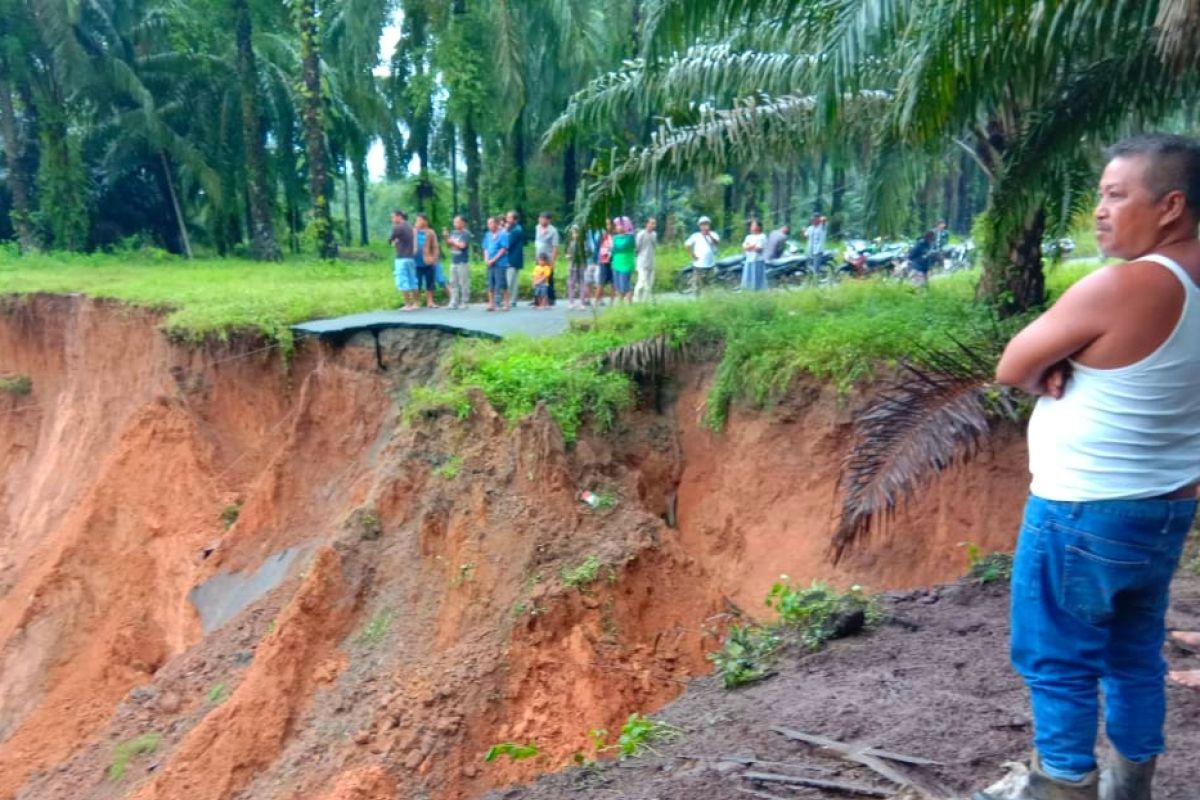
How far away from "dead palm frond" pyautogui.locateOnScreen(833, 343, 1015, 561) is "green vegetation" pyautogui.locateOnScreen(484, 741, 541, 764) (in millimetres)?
2721

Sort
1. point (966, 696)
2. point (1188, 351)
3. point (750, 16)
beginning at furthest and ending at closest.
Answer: point (750, 16) → point (966, 696) → point (1188, 351)

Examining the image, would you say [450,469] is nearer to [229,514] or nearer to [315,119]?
[229,514]

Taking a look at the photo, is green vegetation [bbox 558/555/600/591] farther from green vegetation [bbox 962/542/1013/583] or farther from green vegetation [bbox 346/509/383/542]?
green vegetation [bbox 962/542/1013/583]

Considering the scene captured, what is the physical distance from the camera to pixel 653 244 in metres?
15.8

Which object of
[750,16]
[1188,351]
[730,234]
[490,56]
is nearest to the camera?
[1188,351]

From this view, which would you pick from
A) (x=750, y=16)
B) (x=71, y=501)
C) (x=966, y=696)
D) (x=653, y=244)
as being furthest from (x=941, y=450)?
(x=71, y=501)

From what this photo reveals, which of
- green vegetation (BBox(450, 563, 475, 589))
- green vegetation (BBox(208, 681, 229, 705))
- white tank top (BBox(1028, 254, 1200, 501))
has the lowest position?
green vegetation (BBox(208, 681, 229, 705))

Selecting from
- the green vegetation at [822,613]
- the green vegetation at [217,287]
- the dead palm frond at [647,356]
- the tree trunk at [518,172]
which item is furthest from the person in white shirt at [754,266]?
the tree trunk at [518,172]

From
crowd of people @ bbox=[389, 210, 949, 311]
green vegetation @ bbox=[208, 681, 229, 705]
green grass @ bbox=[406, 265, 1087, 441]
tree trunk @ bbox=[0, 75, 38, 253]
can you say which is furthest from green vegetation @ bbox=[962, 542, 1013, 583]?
tree trunk @ bbox=[0, 75, 38, 253]

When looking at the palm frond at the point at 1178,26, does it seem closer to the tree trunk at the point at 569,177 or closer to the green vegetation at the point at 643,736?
the green vegetation at the point at 643,736

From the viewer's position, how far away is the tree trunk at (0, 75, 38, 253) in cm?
2575

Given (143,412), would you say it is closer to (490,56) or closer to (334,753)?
(334,753)

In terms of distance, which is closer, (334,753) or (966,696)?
(966,696)

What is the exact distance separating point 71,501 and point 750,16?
1205 centimetres
